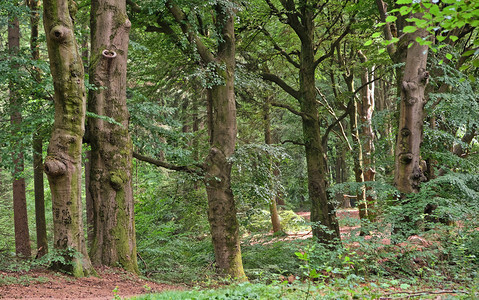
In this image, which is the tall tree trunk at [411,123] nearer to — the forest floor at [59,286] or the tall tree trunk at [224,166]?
the tall tree trunk at [224,166]

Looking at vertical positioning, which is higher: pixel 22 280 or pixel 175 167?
pixel 175 167

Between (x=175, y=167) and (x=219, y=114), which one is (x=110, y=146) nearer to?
(x=175, y=167)

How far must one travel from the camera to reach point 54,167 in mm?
6367

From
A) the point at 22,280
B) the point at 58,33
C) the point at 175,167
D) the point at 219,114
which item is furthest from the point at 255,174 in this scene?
the point at 22,280

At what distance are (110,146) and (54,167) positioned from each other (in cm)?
191

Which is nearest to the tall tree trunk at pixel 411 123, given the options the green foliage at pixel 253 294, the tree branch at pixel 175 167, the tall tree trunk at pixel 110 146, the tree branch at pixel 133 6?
the tree branch at pixel 175 167

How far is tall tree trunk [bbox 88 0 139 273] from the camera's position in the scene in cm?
809

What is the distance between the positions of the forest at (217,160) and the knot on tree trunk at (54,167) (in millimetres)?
22

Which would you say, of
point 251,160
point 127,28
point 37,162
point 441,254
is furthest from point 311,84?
point 37,162

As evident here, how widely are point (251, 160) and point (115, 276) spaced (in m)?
4.62

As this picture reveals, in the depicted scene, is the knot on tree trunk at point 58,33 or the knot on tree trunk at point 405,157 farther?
the knot on tree trunk at point 405,157

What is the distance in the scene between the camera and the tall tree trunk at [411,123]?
8.70m

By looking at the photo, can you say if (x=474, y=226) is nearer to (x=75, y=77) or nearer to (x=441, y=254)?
(x=441, y=254)

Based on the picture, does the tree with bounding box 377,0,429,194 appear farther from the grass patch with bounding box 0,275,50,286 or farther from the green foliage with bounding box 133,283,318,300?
the grass patch with bounding box 0,275,50,286
